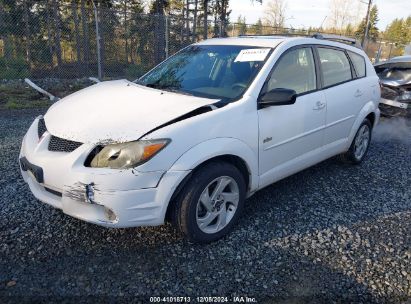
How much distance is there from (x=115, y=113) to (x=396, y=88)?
718 cm

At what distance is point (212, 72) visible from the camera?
148 inches

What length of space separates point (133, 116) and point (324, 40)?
2779mm

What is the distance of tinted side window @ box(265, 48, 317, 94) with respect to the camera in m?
3.61

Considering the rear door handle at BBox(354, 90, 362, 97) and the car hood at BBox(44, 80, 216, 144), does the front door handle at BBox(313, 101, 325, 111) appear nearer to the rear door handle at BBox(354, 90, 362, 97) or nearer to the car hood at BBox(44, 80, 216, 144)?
the rear door handle at BBox(354, 90, 362, 97)

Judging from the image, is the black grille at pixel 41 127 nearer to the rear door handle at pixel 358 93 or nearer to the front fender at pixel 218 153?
the front fender at pixel 218 153

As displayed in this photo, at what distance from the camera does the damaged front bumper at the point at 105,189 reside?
263 cm

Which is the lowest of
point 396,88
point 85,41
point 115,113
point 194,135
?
point 396,88

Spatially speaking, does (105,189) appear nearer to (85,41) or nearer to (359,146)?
(359,146)

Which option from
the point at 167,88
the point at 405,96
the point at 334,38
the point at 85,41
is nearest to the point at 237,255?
the point at 167,88

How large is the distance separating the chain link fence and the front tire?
9.26 metres

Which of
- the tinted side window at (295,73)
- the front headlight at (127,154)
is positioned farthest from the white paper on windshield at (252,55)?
the front headlight at (127,154)

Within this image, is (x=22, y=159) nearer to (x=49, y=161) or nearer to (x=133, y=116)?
(x=49, y=161)

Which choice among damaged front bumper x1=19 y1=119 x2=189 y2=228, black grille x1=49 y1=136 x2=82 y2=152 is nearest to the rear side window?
damaged front bumper x1=19 y1=119 x2=189 y2=228

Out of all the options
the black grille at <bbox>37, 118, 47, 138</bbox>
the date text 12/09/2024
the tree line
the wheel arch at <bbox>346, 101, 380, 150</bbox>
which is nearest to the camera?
the date text 12/09/2024
